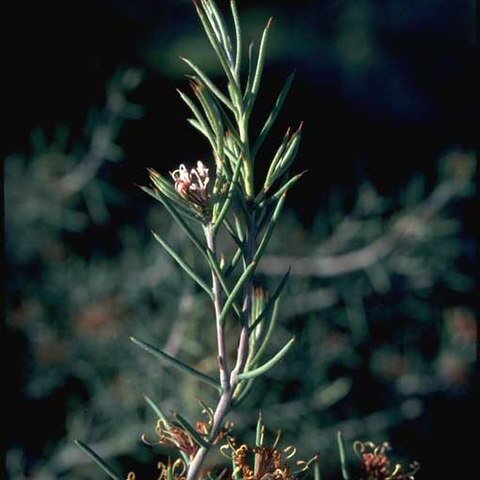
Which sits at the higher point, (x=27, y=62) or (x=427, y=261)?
(x=27, y=62)

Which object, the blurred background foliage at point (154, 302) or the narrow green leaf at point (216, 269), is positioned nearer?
the narrow green leaf at point (216, 269)

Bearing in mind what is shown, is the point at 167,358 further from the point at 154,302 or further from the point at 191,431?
the point at 154,302

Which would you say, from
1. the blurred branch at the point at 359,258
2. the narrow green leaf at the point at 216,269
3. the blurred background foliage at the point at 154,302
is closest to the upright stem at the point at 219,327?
the narrow green leaf at the point at 216,269

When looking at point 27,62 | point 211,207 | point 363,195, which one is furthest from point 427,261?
point 27,62

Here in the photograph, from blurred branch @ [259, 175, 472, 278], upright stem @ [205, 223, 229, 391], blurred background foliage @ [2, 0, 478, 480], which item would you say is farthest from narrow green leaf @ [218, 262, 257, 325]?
blurred branch @ [259, 175, 472, 278]

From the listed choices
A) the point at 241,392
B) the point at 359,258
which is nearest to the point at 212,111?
the point at 241,392

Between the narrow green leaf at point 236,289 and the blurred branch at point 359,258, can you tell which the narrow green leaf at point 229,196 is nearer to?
the narrow green leaf at point 236,289

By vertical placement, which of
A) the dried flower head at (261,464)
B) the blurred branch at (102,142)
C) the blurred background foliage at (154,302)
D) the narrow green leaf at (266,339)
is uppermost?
the narrow green leaf at (266,339)

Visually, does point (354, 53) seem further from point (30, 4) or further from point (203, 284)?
point (203, 284)
